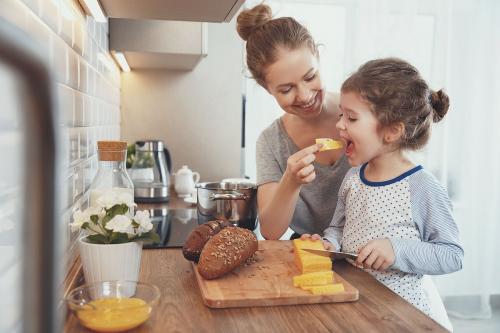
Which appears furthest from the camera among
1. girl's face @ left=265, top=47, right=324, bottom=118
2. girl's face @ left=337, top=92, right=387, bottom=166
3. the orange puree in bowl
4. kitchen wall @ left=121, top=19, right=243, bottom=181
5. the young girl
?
kitchen wall @ left=121, top=19, right=243, bottom=181

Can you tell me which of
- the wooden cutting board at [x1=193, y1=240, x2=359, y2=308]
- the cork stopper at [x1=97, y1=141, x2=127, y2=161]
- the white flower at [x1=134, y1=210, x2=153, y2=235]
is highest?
the cork stopper at [x1=97, y1=141, x2=127, y2=161]

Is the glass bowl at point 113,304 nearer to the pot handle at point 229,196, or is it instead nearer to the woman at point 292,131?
the pot handle at point 229,196

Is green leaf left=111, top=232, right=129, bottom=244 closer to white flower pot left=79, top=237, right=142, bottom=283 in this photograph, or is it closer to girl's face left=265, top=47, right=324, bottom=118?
white flower pot left=79, top=237, right=142, bottom=283

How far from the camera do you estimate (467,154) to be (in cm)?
328

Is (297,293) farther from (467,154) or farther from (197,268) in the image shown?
(467,154)

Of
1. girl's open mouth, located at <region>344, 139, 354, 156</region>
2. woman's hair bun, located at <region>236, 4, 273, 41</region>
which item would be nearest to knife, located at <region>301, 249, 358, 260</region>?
girl's open mouth, located at <region>344, 139, 354, 156</region>

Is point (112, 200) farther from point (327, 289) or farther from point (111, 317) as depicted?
point (327, 289)

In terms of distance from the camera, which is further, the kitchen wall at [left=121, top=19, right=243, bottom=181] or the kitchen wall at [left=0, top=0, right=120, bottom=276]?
the kitchen wall at [left=121, top=19, right=243, bottom=181]

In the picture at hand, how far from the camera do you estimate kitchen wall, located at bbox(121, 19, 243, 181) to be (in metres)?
2.61

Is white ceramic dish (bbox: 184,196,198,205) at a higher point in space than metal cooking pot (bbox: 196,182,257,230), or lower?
lower

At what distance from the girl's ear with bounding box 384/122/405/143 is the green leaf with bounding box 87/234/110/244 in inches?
33.1

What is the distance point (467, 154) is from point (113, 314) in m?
3.06

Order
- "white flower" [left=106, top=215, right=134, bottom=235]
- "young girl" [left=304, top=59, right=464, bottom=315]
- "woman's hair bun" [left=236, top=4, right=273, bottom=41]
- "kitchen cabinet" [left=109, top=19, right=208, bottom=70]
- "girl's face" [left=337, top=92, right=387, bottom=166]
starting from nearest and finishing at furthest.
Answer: "white flower" [left=106, top=215, right=134, bottom=235]
"young girl" [left=304, top=59, right=464, bottom=315]
"girl's face" [left=337, top=92, right=387, bottom=166]
"woman's hair bun" [left=236, top=4, right=273, bottom=41]
"kitchen cabinet" [left=109, top=19, right=208, bottom=70]

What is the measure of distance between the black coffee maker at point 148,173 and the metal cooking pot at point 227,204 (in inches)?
26.5
